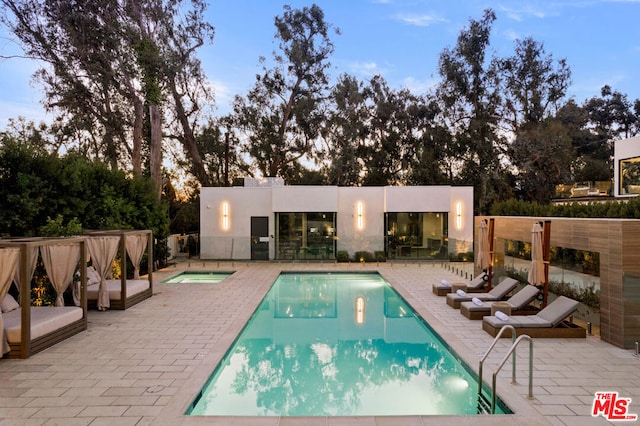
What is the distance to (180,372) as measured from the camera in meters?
5.87

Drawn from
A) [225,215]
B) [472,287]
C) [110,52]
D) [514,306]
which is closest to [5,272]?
[514,306]

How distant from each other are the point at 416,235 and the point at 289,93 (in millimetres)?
15123

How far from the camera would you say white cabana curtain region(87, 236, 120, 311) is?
9219 millimetres

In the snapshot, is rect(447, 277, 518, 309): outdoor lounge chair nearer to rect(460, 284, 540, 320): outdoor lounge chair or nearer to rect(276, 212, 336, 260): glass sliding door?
rect(460, 284, 540, 320): outdoor lounge chair

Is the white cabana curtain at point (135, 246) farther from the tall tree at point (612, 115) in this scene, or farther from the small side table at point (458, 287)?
the tall tree at point (612, 115)

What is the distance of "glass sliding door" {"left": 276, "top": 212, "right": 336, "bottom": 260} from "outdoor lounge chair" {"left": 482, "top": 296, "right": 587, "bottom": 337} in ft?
38.3

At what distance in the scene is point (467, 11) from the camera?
27312mm

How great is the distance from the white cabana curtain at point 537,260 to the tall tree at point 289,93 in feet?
70.6

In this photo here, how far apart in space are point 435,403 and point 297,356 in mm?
2746

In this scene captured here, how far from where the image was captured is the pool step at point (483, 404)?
5085 millimetres

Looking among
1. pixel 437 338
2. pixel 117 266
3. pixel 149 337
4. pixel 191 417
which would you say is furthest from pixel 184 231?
pixel 191 417

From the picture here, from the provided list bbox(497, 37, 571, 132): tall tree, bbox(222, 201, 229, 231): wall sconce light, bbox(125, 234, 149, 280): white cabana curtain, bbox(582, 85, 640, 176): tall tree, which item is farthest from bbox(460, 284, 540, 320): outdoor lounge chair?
bbox(582, 85, 640, 176): tall tree

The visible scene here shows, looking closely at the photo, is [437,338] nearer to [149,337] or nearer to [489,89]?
[149,337]

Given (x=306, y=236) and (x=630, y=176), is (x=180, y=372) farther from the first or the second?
(x=630, y=176)
